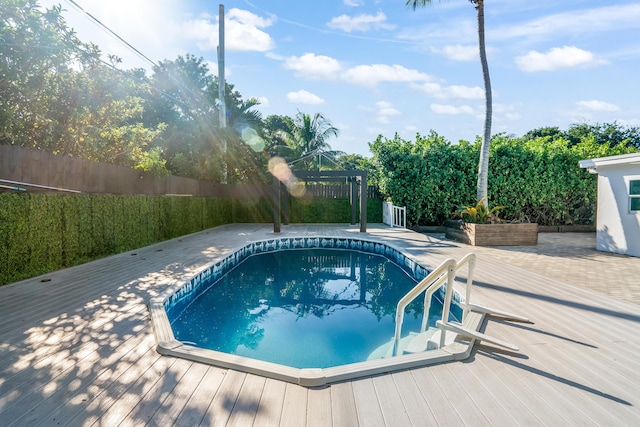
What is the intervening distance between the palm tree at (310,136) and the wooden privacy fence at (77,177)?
11818 millimetres

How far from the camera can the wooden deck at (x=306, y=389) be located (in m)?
1.82

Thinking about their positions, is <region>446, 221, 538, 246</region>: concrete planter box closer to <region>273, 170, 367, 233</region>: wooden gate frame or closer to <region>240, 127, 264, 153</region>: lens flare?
<region>273, 170, 367, 233</region>: wooden gate frame

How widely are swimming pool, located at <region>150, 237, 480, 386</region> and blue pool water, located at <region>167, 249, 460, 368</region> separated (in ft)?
0.04

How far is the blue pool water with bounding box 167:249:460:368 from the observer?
12.4 ft

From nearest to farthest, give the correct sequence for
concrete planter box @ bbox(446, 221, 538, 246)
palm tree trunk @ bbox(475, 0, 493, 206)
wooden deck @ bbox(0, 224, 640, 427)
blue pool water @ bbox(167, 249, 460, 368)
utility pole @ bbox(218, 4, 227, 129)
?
wooden deck @ bbox(0, 224, 640, 427) < blue pool water @ bbox(167, 249, 460, 368) < concrete planter box @ bbox(446, 221, 538, 246) < palm tree trunk @ bbox(475, 0, 493, 206) < utility pole @ bbox(218, 4, 227, 129)

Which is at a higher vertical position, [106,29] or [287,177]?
[106,29]

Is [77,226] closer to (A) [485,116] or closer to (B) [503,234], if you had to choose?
(B) [503,234]

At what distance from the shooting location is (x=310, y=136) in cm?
2384

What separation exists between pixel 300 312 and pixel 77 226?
4.44m

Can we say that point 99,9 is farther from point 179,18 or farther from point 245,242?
point 245,242

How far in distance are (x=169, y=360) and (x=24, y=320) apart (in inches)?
76.1

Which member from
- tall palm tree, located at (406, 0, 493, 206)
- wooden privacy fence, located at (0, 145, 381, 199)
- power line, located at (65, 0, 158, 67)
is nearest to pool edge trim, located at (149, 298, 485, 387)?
wooden privacy fence, located at (0, 145, 381, 199)

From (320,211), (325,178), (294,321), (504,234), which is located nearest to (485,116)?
(504,234)

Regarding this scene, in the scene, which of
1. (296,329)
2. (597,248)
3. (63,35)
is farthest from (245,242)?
(597,248)
